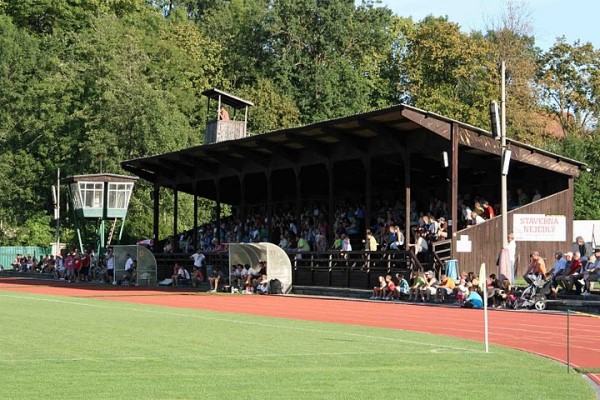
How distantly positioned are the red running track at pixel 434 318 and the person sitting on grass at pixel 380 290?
2.73 feet

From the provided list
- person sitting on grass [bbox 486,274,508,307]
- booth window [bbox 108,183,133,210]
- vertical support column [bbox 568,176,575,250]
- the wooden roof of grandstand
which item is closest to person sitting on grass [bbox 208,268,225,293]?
the wooden roof of grandstand

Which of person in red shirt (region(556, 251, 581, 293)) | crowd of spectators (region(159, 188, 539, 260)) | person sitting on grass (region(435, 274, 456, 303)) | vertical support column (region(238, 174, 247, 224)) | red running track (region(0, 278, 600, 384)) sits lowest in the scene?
red running track (region(0, 278, 600, 384))

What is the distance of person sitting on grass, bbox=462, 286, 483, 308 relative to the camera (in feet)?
95.7

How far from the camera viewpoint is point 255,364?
1507cm

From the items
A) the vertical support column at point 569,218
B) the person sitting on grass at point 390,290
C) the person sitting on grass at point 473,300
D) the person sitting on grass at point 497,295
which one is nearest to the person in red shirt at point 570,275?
the person sitting on grass at point 497,295

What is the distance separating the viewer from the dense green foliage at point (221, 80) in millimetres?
68250

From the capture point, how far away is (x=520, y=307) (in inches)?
1114

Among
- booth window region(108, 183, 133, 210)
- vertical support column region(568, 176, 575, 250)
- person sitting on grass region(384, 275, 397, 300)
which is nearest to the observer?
person sitting on grass region(384, 275, 397, 300)

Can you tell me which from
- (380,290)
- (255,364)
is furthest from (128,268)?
(255,364)

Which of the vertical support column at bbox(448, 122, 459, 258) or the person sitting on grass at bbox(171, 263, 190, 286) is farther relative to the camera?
the person sitting on grass at bbox(171, 263, 190, 286)

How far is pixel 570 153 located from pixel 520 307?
38.0 meters

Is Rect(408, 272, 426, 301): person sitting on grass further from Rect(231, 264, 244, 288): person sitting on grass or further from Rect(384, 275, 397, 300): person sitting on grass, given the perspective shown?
Rect(231, 264, 244, 288): person sitting on grass

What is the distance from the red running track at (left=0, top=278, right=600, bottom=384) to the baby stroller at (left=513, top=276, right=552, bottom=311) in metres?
0.73

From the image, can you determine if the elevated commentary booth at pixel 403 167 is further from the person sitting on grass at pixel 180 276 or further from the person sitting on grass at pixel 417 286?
the person sitting on grass at pixel 180 276
